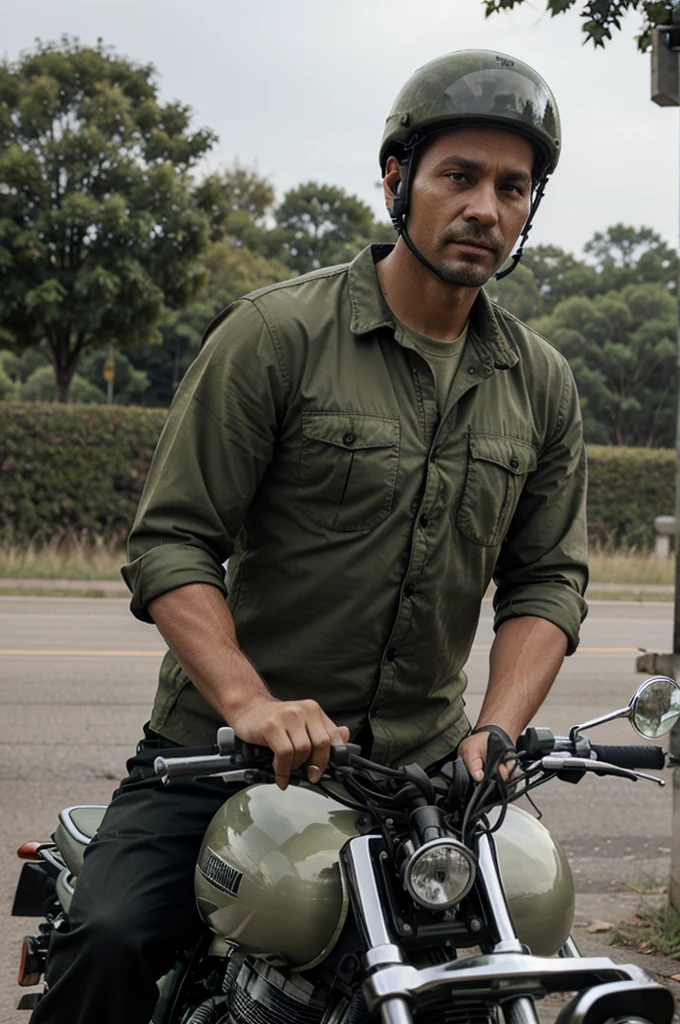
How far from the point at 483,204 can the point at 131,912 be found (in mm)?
1449

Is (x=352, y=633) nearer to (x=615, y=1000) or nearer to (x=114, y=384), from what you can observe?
(x=615, y=1000)

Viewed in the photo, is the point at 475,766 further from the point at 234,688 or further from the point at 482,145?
the point at 482,145

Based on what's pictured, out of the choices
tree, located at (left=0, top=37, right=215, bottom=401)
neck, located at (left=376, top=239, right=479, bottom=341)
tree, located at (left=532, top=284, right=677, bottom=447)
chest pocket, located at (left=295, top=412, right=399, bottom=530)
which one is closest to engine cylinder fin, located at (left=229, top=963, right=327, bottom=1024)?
chest pocket, located at (left=295, top=412, right=399, bottom=530)

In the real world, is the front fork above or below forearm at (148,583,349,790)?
below

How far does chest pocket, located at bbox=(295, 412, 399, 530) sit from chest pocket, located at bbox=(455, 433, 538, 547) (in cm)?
17

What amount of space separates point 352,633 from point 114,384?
48.3 m

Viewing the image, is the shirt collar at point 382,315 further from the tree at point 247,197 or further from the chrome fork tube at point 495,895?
the tree at point 247,197

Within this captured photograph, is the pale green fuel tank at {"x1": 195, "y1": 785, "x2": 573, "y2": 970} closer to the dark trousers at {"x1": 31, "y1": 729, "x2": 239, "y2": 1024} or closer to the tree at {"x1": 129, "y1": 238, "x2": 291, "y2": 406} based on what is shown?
the dark trousers at {"x1": 31, "y1": 729, "x2": 239, "y2": 1024}

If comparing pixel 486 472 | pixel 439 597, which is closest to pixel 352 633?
pixel 439 597

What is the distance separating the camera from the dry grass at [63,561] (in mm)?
16812

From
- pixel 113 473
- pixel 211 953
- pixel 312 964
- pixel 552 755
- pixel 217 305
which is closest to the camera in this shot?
pixel 312 964

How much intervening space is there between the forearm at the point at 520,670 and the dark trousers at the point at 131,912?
21.3 inches

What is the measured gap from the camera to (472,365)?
2672mm

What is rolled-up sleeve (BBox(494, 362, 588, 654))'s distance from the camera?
2697mm
